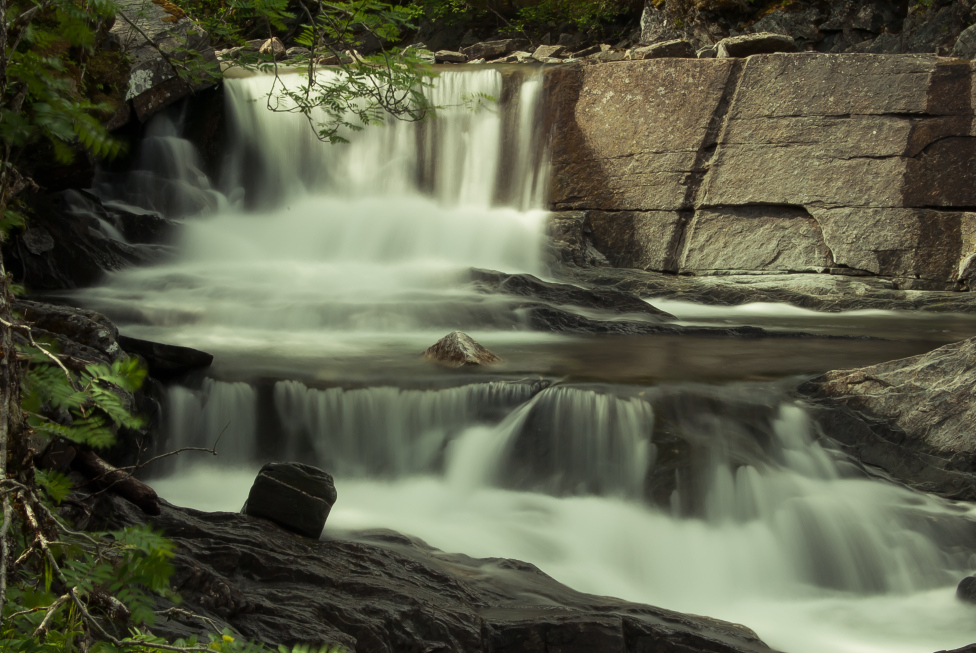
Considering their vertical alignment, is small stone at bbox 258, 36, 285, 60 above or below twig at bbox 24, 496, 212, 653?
above

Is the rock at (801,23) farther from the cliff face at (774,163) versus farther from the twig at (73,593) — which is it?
the twig at (73,593)

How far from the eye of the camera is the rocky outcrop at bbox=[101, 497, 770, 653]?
253 cm

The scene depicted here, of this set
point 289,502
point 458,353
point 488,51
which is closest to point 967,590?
point 289,502

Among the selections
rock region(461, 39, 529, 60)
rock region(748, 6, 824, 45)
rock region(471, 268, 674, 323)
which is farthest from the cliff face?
rock region(461, 39, 529, 60)

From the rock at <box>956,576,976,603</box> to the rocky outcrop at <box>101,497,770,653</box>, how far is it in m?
1.23

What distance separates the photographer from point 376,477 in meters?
4.72

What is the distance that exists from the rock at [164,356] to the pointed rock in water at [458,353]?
1.72m

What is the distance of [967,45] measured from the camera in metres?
11.0

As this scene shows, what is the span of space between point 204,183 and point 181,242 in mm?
1663

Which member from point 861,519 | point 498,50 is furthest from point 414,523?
point 498,50

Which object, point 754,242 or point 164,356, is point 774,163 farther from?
point 164,356

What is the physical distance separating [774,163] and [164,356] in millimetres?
8575

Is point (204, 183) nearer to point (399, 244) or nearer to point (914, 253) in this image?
point (399, 244)

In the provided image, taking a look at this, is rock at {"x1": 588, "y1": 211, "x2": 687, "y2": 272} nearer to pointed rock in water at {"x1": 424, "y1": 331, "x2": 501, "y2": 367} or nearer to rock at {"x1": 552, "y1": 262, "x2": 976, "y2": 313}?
rock at {"x1": 552, "y1": 262, "x2": 976, "y2": 313}
